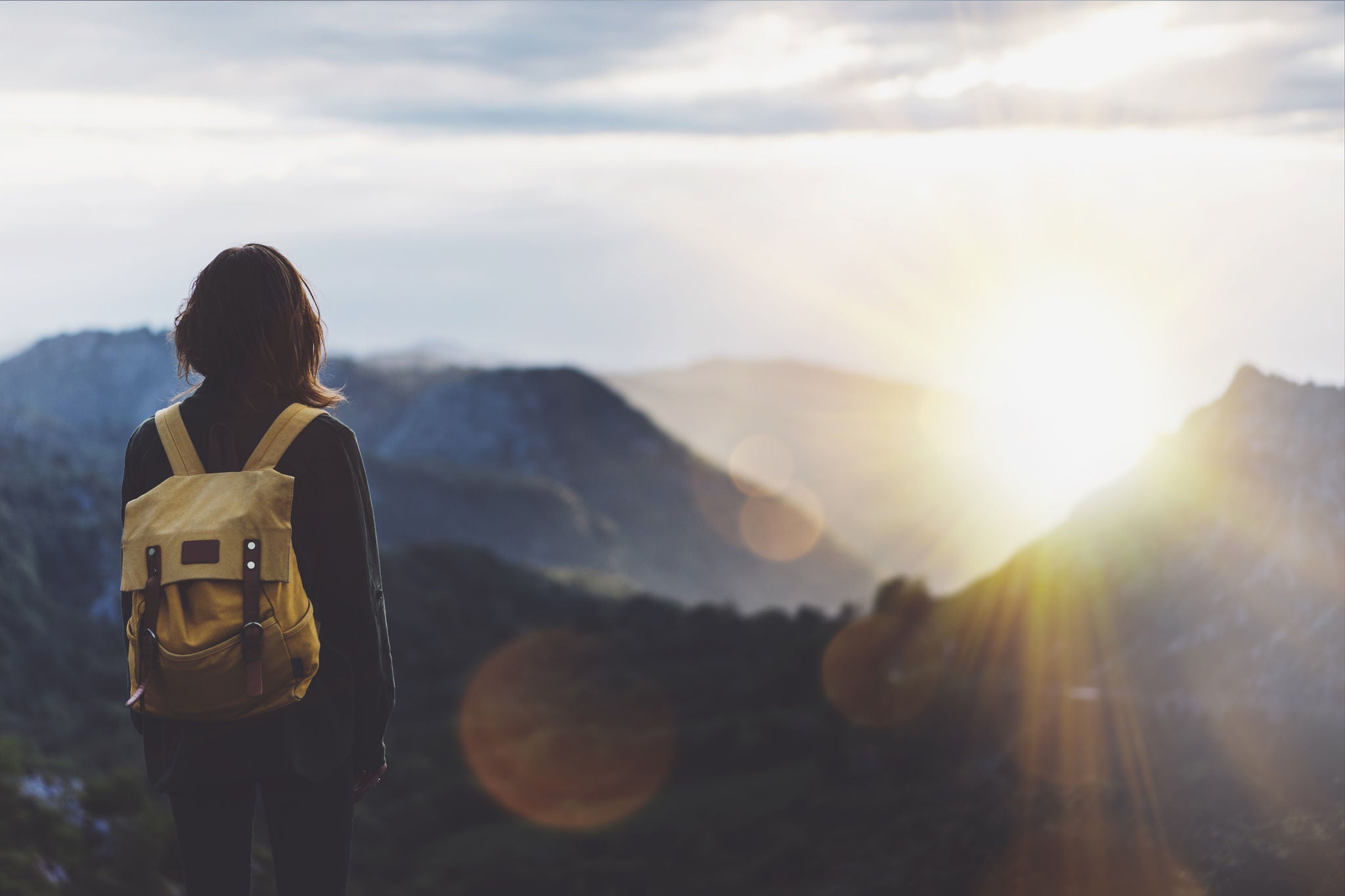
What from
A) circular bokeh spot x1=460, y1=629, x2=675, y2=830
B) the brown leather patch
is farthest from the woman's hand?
circular bokeh spot x1=460, y1=629, x2=675, y2=830

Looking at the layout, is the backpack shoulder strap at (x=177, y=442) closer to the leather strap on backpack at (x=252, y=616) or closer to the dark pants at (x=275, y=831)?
the leather strap on backpack at (x=252, y=616)

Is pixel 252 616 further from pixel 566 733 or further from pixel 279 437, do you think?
pixel 566 733

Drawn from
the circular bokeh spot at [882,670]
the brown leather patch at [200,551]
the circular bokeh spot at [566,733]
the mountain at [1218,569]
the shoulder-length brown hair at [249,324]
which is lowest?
the circular bokeh spot at [566,733]

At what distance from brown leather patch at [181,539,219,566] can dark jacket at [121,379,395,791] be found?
32 centimetres

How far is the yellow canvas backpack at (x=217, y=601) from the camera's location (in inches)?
178

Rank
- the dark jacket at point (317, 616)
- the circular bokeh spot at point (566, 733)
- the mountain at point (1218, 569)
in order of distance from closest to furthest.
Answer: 1. the dark jacket at point (317, 616)
2. the mountain at point (1218, 569)
3. the circular bokeh spot at point (566, 733)

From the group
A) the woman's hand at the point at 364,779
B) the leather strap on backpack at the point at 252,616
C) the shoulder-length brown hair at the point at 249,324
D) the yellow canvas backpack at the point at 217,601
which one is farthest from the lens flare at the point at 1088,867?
the shoulder-length brown hair at the point at 249,324

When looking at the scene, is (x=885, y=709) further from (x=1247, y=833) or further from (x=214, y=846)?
(x=214, y=846)

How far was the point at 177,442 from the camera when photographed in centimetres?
486

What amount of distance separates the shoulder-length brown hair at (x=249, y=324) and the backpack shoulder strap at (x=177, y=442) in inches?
9.2

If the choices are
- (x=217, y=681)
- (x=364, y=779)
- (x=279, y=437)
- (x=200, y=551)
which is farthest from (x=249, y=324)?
(x=364, y=779)

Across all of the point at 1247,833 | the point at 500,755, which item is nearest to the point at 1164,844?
the point at 1247,833

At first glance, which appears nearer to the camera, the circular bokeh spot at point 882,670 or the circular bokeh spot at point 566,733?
the circular bokeh spot at point 882,670

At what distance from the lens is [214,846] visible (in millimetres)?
4812
